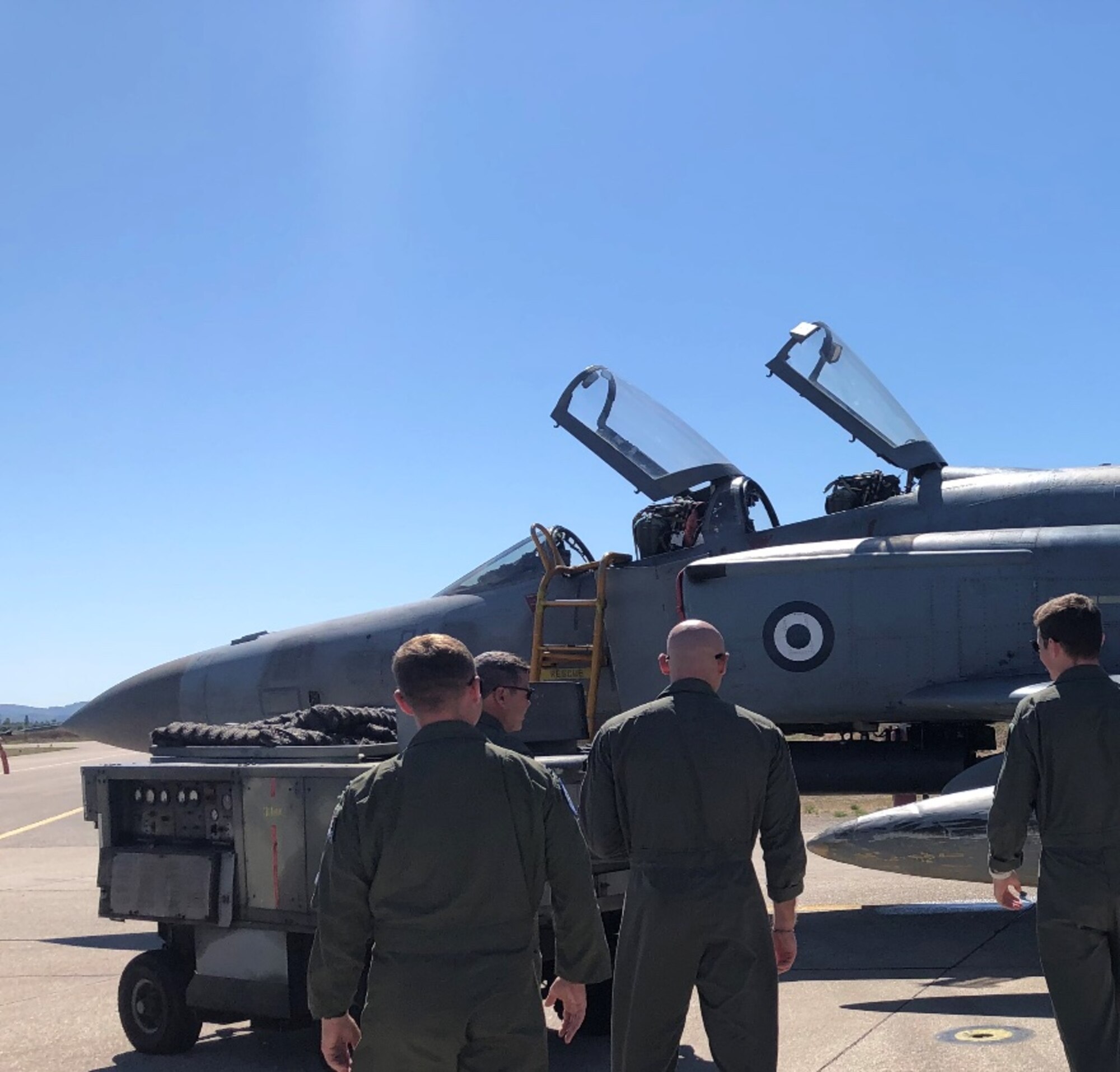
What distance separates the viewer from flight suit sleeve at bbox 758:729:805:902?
13.1 ft

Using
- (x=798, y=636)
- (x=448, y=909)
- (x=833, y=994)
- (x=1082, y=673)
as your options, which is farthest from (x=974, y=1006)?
(x=448, y=909)

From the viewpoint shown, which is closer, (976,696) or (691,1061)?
(691,1061)

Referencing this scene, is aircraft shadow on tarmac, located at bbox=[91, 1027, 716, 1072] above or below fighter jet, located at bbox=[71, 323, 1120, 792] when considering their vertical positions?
below

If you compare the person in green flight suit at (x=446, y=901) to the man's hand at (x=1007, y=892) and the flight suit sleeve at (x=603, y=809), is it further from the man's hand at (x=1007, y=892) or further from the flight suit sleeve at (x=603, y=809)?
the man's hand at (x=1007, y=892)

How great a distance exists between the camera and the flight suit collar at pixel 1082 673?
424 centimetres

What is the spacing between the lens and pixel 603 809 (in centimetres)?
412

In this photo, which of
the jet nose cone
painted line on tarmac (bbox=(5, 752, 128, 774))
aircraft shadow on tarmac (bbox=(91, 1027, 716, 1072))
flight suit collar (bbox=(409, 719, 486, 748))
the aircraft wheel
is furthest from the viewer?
painted line on tarmac (bbox=(5, 752, 128, 774))

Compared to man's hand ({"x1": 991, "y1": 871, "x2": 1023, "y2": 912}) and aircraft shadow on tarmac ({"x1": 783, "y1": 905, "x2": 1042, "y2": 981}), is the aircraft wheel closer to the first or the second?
aircraft shadow on tarmac ({"x1": 783, "y1": 905, "x2": 1042, "y2": 981})

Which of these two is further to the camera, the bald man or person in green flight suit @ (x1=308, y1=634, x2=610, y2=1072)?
the bald man

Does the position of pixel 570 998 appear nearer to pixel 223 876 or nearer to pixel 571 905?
pixel 571 905

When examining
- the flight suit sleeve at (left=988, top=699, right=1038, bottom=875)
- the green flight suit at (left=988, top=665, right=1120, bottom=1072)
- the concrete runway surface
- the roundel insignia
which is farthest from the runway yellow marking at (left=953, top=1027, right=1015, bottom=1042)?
the roundel insignia

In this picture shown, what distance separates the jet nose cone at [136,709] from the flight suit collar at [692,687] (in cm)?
793

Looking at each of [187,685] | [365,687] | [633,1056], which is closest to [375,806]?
[633,1056]

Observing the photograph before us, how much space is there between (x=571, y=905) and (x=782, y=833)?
1049mm
